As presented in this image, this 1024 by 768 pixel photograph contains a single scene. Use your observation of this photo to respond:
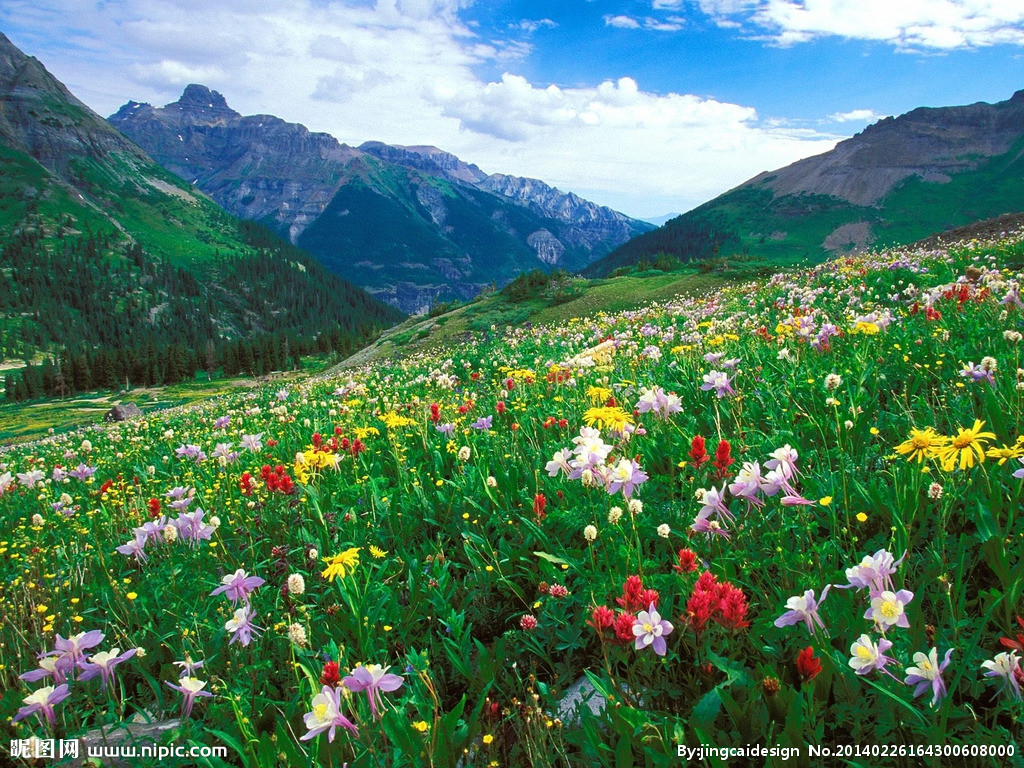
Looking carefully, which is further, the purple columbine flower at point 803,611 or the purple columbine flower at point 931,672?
the purple columbine flower at point 803,611

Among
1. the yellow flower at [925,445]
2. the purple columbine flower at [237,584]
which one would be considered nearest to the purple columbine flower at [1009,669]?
the yellow flower at [925,445]

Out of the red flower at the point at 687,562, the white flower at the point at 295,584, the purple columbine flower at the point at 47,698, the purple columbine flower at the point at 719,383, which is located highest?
the purple columbine flower at the point at 719,383

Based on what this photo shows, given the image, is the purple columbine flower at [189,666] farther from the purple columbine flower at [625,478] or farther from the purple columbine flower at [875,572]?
the purple columbine flower at [875,572]

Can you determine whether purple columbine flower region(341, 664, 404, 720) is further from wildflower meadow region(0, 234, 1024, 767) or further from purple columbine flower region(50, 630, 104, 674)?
purple columbine flower region(50, 630, 104, 674)

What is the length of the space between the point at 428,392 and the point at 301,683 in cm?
694

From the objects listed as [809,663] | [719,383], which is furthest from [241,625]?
[719,383]

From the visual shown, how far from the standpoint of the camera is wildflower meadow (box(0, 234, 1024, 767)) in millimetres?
2123

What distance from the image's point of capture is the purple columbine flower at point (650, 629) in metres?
2.09

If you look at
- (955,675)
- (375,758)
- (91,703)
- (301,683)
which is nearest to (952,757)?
(955,675)

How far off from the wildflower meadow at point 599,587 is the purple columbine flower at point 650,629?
2 centimetres

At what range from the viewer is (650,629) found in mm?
2164

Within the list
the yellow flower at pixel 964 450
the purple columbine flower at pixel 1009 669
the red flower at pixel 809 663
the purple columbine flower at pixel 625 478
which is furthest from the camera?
the purple columbine flower at pixel 625 478

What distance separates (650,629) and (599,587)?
0.77 metres

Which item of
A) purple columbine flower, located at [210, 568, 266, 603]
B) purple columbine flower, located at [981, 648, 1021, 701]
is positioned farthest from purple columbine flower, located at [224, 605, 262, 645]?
purple columbine flower, located at [981, 648, 1021, 701]
